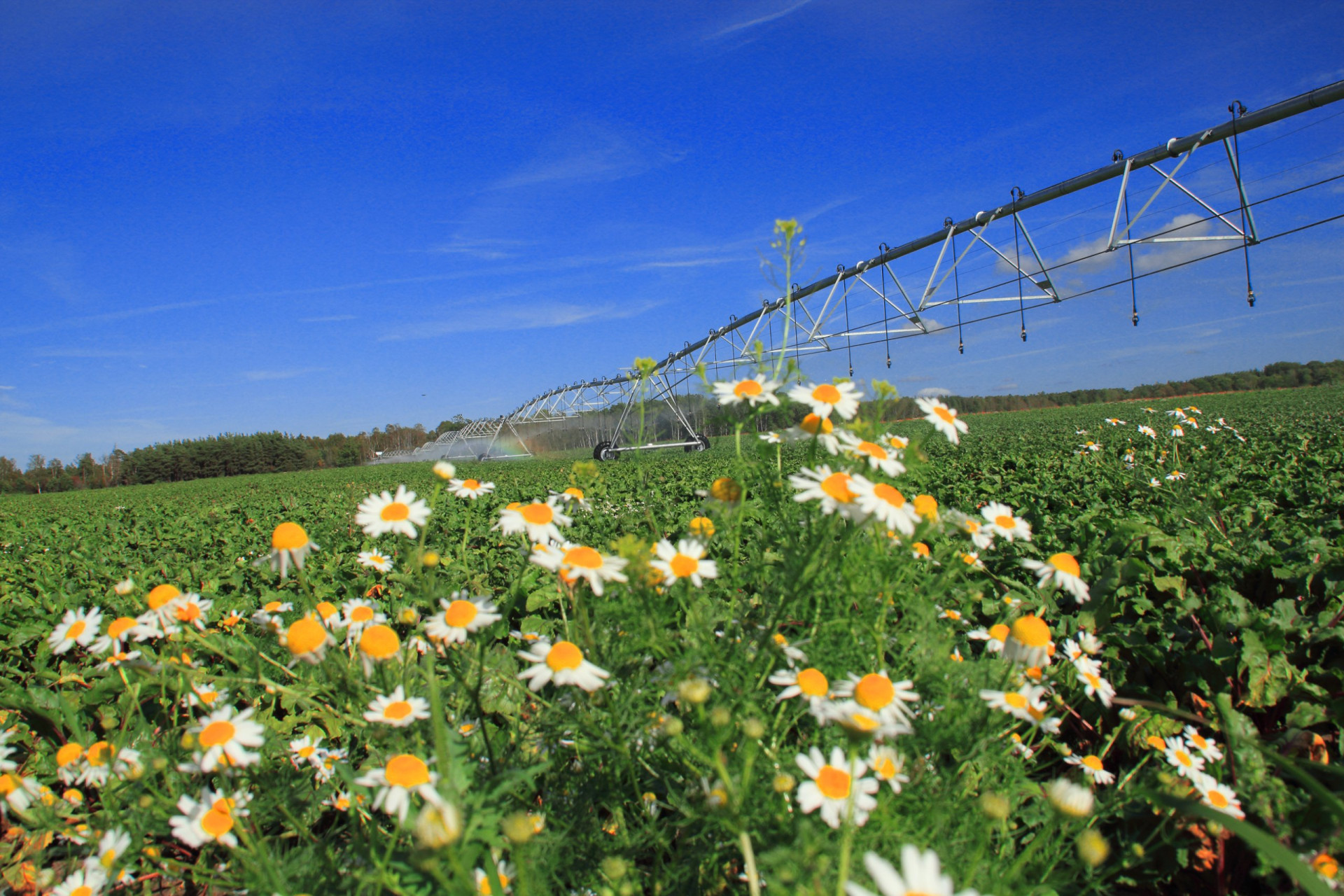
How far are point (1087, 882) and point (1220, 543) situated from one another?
255 centimetres

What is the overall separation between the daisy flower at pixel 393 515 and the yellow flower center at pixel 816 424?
882mm

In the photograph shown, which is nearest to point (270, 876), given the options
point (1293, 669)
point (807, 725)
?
point (807, 725)

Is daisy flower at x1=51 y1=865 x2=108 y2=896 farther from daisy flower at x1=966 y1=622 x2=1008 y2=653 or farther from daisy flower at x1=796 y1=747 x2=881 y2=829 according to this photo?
daisy flower at x1=966 y1=622 x2=1008 y2=653

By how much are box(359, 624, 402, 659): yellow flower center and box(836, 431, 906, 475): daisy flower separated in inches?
38.5

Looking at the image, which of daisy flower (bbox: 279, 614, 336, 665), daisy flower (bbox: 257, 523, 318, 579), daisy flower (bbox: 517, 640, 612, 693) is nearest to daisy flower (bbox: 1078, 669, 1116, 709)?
daisy flower (bbox: 517, 640, 612, 693)

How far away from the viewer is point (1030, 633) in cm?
114

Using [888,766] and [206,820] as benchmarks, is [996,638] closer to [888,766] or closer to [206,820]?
[888,766]

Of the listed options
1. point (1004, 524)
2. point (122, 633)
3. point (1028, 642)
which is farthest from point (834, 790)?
point (122, 633)

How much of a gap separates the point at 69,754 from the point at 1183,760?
2.71 meters

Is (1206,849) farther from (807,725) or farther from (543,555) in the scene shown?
(543,555)

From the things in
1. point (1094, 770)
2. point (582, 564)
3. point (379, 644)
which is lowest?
point (1094, 770)

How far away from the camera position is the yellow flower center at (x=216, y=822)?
1144 millimetres

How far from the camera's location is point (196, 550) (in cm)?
550

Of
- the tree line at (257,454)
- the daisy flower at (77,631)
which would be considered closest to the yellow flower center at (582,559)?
the daisy flower at (77,631)
